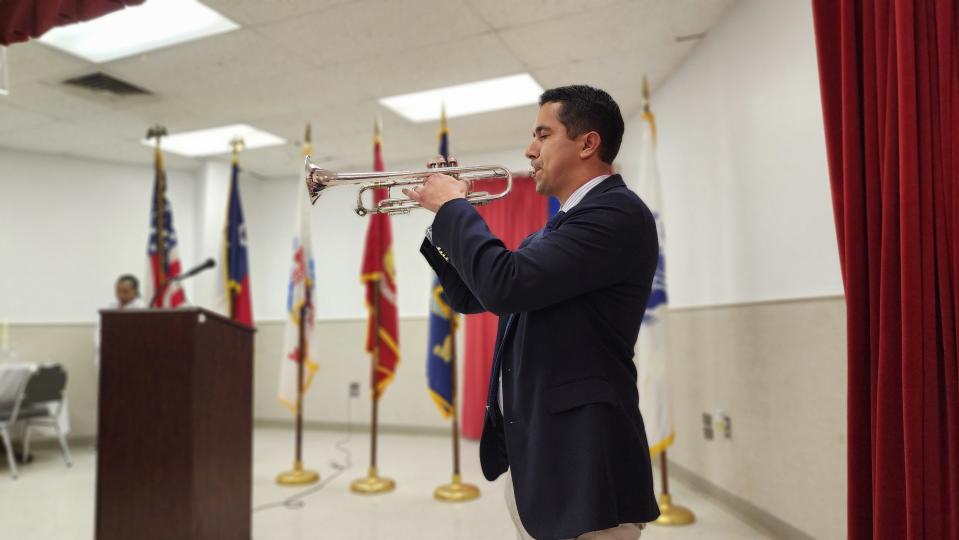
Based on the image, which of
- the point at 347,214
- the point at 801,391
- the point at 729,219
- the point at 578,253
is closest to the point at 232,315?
the point at 347,214

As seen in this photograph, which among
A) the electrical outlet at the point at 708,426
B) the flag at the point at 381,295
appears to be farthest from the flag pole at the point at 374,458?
the electrical outlet at the point at 708,426

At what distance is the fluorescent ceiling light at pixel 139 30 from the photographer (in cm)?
337

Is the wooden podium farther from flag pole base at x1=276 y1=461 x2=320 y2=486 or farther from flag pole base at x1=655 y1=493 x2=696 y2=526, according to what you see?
flag pole base at x1=655 y1=493 x2=696 y2=526

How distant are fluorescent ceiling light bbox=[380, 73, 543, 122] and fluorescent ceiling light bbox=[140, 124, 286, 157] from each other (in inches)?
53.4

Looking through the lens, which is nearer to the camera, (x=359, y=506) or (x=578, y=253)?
(x=578, y=253)

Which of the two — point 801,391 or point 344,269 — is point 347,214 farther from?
point 801,391

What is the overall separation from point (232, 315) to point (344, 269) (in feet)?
6.78

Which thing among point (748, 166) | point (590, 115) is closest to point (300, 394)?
point (748, 166)

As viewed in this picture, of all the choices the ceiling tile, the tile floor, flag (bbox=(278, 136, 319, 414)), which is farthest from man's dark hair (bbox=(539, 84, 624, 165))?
flag (bbox=(278, 136, 319, 414))

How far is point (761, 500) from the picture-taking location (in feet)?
9.81

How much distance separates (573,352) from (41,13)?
2.67 metres

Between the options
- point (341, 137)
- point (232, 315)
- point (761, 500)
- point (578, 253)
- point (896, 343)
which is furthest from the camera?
point (341, 137)

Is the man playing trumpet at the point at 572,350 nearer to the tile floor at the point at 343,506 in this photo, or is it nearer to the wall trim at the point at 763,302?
the wall trim at the point at 763,302

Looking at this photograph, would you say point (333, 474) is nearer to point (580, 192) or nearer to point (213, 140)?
point (213, 140)
